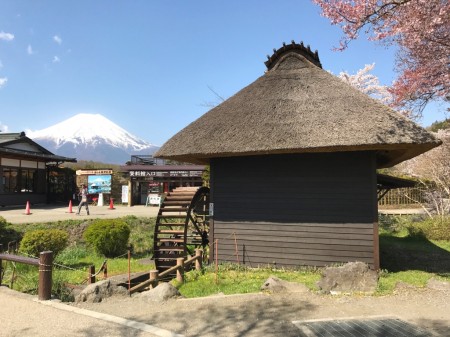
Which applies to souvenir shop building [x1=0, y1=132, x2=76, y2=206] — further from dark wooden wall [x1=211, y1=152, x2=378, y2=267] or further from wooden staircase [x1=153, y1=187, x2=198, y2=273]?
dark wooden wall [x1=211, y1=152, x2=378, y2=267]

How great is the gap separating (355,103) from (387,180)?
3817 millimetres

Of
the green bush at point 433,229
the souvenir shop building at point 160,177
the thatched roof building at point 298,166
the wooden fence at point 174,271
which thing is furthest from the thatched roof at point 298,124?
the souvenir shop building at point 160,177

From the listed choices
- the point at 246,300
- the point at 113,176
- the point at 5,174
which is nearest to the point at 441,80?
the point at 246,300

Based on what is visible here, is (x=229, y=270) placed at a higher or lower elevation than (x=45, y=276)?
lower

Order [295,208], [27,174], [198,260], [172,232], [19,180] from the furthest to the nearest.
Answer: [27,174], [19,180], [172,232], [198,260], [295,208]

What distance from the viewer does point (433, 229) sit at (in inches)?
640

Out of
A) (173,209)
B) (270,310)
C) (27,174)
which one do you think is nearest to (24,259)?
(270,310)

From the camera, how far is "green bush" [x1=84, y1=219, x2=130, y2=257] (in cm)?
1361

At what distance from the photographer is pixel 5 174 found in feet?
82.1

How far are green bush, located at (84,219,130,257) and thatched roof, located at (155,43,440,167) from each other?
424 cm

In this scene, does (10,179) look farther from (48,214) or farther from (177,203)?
(177,203)

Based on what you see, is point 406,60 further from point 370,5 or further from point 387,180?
point 370,5

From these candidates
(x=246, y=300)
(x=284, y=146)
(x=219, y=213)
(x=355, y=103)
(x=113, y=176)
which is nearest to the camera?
(x=246, y=300)

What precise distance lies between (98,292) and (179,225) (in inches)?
207
